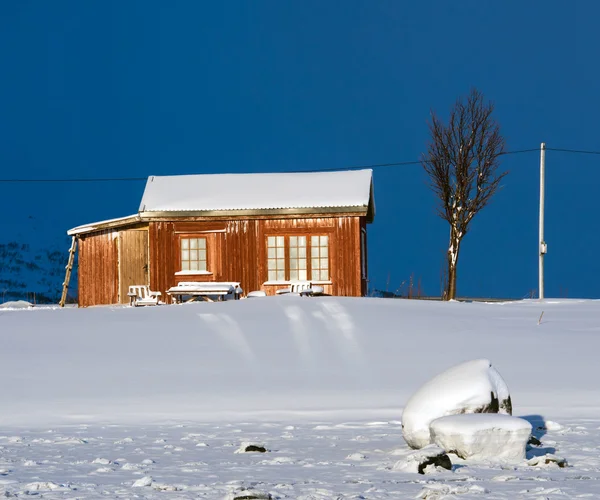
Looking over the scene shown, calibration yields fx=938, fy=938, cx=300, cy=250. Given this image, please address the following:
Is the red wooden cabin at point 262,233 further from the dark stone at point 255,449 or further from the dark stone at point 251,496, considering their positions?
the dark stone at point 251,496

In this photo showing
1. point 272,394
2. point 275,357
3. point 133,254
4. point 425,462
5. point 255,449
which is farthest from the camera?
point 133,254

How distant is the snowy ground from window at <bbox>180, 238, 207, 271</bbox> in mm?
6450

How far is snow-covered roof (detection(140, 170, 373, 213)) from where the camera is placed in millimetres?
29297

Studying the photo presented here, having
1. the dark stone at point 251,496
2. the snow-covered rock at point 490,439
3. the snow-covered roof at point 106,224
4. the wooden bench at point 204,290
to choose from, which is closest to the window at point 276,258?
the wooden bench at point 204,290

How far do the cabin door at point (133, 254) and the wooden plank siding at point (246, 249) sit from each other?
269 centimetres

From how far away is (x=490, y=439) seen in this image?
9.31 metres

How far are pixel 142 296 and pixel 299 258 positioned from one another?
572 centimetres

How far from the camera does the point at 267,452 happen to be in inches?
392

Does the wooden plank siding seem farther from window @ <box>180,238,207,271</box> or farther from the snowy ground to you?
the snowy ground

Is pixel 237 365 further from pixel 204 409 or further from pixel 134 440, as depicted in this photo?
pixel 134 440

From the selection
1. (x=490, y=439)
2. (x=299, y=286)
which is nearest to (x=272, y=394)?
(x=490, y=439)

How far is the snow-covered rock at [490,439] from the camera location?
365 inches

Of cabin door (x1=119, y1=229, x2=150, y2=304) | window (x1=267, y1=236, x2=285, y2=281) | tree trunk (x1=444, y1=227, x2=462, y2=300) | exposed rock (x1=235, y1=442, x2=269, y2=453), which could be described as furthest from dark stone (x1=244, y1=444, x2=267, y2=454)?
tree trunk (x1=444, y1=227, x2=462, y2=300)

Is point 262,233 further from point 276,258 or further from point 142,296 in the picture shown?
point 142,296
